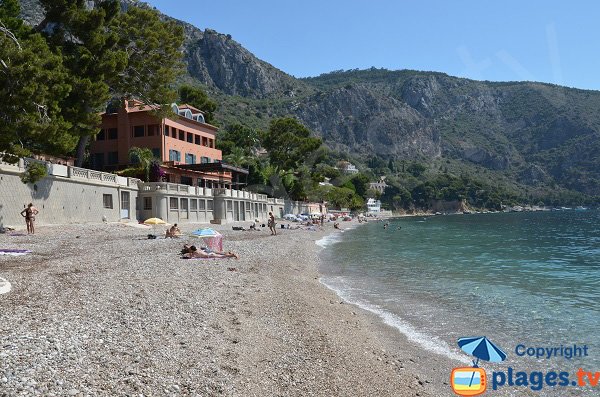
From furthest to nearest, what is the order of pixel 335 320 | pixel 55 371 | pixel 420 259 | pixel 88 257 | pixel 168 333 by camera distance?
pixel 420 259 → pixel 88 257 → pixel 335 320 → pixel 168 333 → pixel 55 371

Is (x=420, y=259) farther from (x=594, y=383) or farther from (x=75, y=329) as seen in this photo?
(x=75, y=329)

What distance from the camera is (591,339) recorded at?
11.0 metres

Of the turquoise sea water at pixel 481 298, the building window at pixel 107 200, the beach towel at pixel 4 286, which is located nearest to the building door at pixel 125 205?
the building window at pixel 107 200

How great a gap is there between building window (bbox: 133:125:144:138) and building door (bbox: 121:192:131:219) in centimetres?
1547

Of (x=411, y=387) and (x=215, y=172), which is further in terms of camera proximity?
(x=215, y=172)

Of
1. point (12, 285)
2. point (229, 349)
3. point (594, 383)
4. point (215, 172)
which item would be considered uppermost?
point (215, 172)

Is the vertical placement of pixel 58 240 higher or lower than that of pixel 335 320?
higher

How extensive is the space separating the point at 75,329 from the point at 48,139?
16935mm

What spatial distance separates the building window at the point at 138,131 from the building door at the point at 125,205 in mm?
15468

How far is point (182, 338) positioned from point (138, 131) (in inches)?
1848

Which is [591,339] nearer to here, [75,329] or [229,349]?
[229,349]

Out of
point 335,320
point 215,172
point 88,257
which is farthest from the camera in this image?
point 215,172

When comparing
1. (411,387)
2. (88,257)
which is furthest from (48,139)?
(411,387)

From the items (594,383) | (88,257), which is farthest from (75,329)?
(88,257)
